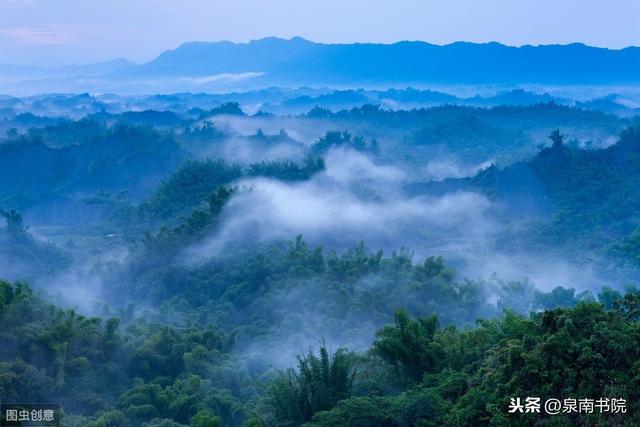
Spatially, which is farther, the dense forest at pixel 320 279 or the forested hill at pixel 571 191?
the forested hill at pixel 571 191

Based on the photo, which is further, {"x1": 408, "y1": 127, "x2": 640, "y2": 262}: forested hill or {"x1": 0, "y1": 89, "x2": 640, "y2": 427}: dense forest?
{"x1": 408, "y1": 127, "x2": 640, "y2": 262}: forested hill

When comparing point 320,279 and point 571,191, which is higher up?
point 571,191

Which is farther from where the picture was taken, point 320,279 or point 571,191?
point 571,191

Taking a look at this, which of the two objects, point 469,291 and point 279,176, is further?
point 279,176

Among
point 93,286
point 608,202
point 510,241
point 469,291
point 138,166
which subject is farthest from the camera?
point 138,166

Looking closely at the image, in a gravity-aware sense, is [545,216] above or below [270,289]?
above

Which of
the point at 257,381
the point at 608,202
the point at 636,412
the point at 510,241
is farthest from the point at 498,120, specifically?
the point at 636,412

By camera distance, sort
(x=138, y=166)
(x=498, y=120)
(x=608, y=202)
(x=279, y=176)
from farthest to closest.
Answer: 1. (x=498, y=120)
2. (x=138, y=166)
3. (x=279, y=176)
4. (x=608, y=202)

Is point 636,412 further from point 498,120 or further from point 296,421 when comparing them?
point 498,120
